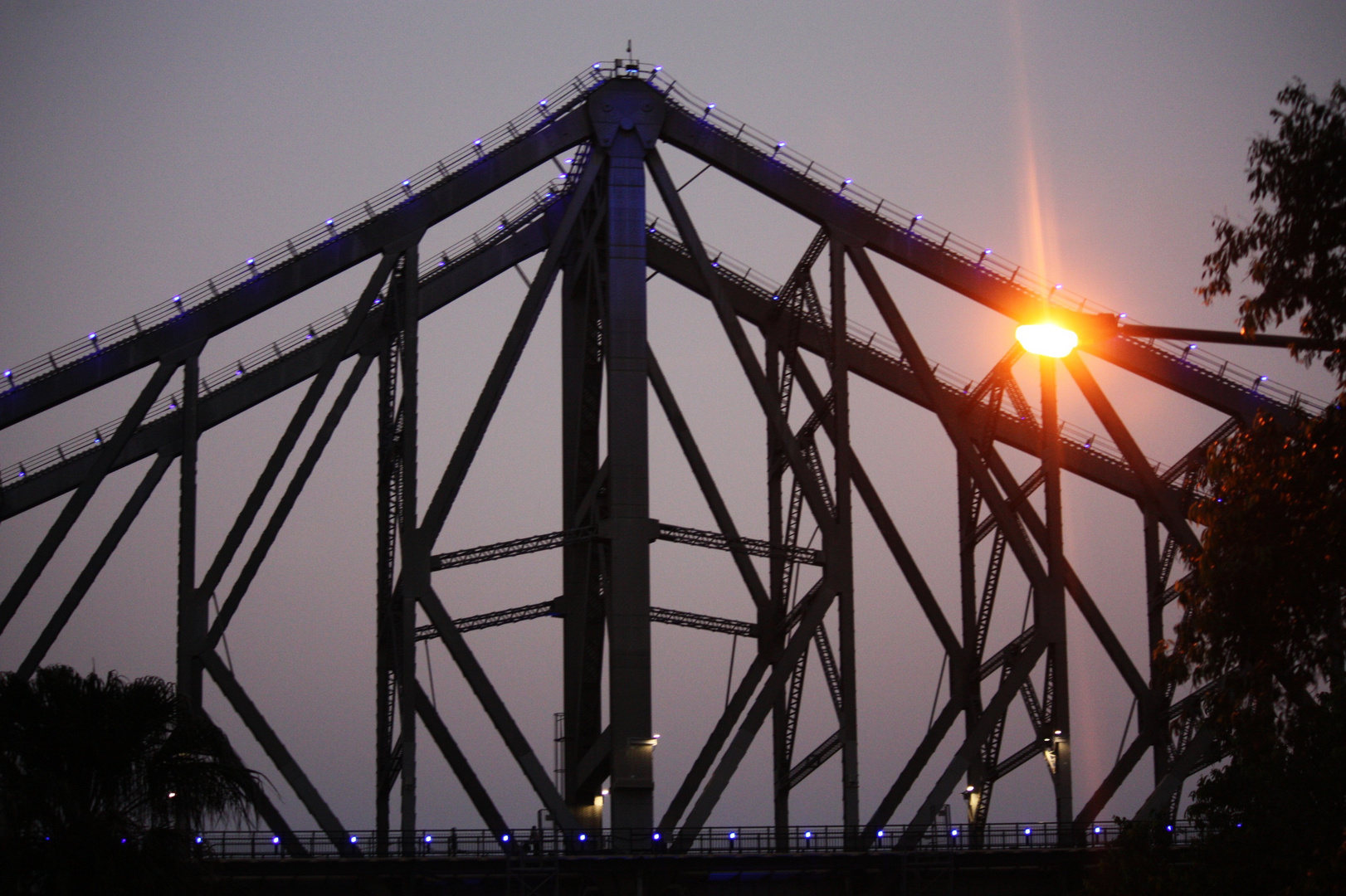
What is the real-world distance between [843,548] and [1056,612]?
353 inches

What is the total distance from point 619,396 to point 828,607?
1061cm

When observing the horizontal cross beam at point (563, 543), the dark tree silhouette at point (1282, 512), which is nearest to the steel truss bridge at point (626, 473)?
the horizontal cross beam at point (563, 543)

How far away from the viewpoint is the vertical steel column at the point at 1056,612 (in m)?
71.1

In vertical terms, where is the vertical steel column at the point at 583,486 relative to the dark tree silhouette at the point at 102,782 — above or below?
→ above

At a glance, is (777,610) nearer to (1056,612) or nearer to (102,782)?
(1056,612)

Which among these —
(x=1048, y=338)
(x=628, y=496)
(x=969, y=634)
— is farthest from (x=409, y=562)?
(x=1048, y=338)

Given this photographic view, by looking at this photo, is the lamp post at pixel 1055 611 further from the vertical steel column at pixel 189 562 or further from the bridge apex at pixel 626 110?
the vertical steel column at pixel 189 562

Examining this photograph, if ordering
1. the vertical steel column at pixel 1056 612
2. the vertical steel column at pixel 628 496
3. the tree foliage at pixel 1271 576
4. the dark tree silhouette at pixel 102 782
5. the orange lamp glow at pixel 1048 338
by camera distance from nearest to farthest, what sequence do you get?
1. the orange lamp glow at pixel 1048 338
2. the tree foliage at pixel 1271 576
3. the dark tree silhouette at pixel 102 782
4. the vertical steel column at pixel 628 496
5. the vertical steel column at pixel 1056 612

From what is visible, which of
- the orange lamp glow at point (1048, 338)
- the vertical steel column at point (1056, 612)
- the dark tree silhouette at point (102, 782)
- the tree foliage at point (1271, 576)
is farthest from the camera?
the vertical steel column at point (1056, 612)

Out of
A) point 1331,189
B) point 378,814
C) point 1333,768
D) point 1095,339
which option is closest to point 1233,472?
point 1331,189

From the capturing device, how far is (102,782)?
38.0 metres

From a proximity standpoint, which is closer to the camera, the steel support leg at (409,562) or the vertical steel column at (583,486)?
the steel support leg at (409,562)

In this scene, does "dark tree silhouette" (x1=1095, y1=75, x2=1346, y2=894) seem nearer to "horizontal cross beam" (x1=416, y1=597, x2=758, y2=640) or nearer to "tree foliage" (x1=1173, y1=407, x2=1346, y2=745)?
"tree foliage" (x1=1173, y1=407, x2=1346, y2=745)

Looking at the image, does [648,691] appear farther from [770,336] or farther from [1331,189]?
[1331,189]
